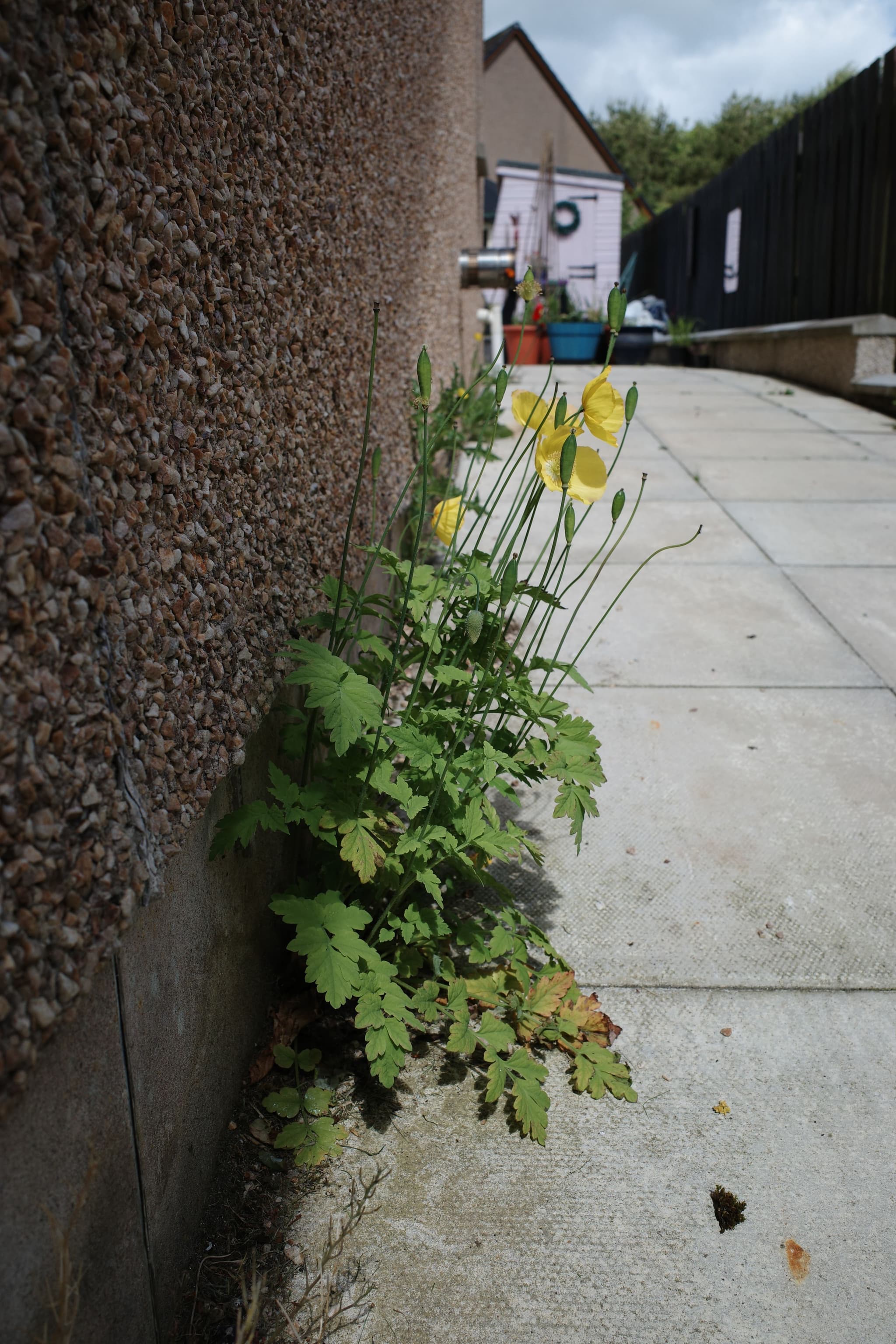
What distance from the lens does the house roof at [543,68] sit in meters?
25.3

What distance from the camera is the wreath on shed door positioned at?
67.4 feet

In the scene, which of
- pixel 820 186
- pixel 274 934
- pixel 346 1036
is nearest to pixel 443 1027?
pixel 346 1036

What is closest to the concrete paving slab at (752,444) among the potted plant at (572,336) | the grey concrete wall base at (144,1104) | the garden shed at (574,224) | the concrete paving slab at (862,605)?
the concrete paving slab at (862,605)

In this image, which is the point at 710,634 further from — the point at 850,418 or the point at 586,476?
the point at 850,418

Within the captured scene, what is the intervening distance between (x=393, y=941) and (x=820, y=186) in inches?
405

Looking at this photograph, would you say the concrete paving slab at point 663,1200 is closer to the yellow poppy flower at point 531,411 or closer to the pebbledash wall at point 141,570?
the pebbledash wall at point 141,570

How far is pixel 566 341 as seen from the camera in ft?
44.7

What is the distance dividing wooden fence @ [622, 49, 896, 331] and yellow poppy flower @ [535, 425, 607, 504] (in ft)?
25.3

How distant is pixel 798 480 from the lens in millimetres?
5750

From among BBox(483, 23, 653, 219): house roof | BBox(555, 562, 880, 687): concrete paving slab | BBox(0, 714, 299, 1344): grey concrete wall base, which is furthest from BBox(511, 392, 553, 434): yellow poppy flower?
BBox(483, 23, 653, 219): house roof

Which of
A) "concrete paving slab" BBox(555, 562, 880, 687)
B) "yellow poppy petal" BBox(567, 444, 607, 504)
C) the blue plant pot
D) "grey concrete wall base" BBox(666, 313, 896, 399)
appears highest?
the blue plant pot

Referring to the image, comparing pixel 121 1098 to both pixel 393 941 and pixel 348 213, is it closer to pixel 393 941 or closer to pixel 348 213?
pixel 393 941

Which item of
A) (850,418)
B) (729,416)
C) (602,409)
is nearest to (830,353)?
(850,418)

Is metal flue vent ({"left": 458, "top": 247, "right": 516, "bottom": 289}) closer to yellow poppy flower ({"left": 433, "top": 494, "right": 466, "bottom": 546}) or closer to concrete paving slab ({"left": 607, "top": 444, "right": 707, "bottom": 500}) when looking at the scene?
concrete paving slab ({"left": 607, "top": 444, "right": 707, "bottom": 500})
